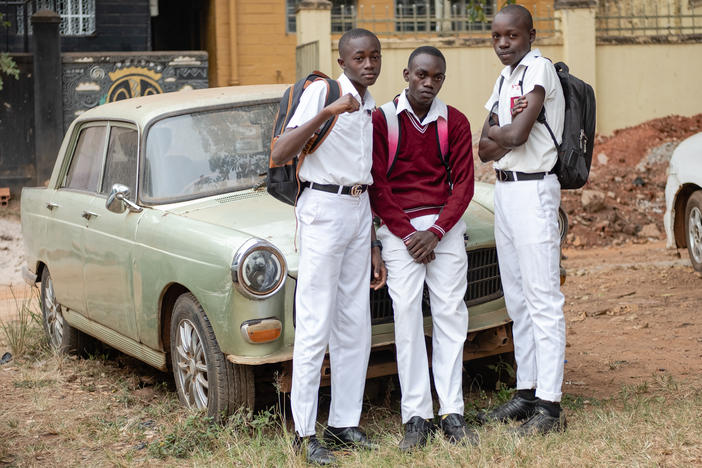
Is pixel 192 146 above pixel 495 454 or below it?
above

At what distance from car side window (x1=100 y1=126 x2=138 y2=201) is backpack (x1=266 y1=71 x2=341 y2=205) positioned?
1.52m

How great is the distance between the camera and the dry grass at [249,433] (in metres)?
4.17

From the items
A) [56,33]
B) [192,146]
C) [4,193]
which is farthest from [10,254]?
[192,146]

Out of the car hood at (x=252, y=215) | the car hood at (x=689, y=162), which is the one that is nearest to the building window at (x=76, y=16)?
the car hood at (x=689, y=162)

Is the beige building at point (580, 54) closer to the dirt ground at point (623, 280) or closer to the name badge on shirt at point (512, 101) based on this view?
the dirt ground at point (623, 280)

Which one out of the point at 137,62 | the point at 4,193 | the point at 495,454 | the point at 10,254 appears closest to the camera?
the point at 495,454

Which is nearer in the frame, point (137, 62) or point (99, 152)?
point (99, 152)

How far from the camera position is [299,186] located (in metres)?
4.33

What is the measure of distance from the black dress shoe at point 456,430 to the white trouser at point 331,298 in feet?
1.46

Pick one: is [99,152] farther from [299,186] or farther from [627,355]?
[627,355]

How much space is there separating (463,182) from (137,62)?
10.4 m

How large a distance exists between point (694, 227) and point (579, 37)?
271 inches

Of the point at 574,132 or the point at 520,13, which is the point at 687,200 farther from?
the point at 520,13

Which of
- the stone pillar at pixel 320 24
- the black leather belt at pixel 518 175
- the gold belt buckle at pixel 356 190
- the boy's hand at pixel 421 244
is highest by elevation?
the stone pillar at pixel 320 24
